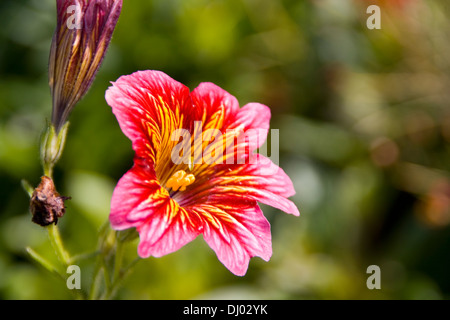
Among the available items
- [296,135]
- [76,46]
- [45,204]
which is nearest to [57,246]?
[45,204]

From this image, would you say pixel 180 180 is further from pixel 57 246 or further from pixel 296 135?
pixel 296 135

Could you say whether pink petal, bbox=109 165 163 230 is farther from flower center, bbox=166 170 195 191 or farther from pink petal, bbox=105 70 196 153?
flower center, bbox=166 170 195 191

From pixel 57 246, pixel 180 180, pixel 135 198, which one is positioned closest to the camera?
pixel 135 198

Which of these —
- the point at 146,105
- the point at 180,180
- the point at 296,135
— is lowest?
the point at 180,180

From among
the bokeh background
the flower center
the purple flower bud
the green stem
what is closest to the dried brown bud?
the green stem

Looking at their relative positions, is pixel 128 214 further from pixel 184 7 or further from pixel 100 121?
pixel 184 7

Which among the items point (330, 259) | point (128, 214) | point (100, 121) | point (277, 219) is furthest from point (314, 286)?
point (128, 214)
